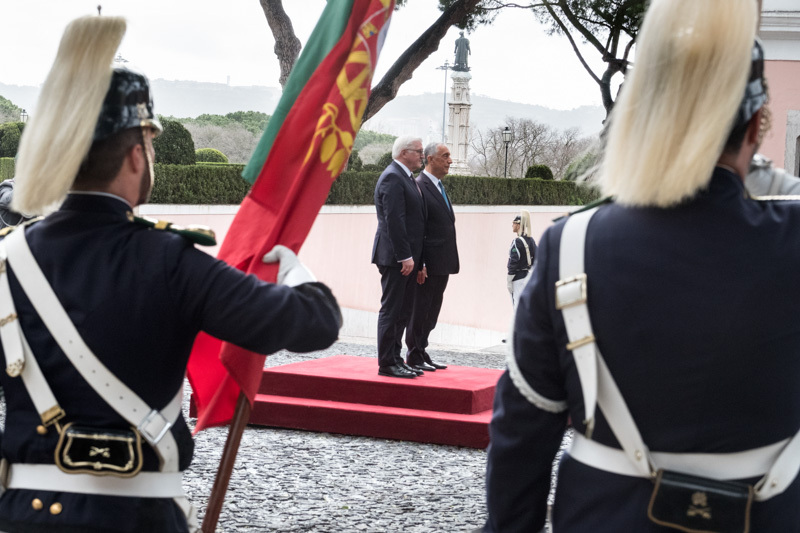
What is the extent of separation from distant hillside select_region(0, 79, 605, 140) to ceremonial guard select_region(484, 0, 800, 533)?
44032 millimetres

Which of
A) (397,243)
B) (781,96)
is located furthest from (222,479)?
(781,96)

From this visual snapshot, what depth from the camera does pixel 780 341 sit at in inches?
63.6

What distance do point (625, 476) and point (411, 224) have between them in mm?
6268

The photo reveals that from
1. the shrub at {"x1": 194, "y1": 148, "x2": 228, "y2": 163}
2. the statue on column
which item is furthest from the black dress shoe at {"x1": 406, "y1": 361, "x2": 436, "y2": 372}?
the statue on column

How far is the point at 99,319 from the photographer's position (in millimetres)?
1840

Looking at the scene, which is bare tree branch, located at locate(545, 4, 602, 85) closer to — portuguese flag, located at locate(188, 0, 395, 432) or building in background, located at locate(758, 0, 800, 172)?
building in background, located at locate(758, 0, 800, 172)

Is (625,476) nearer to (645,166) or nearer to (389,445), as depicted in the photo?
(645,166)

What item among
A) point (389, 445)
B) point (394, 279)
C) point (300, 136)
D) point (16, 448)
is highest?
point (300, 136)

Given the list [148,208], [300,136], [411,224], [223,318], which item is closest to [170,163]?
[148,208]

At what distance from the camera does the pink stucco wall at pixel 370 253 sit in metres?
17.6

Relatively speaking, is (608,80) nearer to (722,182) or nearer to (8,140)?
(8,140)

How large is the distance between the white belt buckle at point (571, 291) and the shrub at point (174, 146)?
45.9 ft

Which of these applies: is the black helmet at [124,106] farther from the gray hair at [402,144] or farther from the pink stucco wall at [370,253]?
the pink stucco wall at [370,253]

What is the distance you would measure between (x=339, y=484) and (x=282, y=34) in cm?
856
